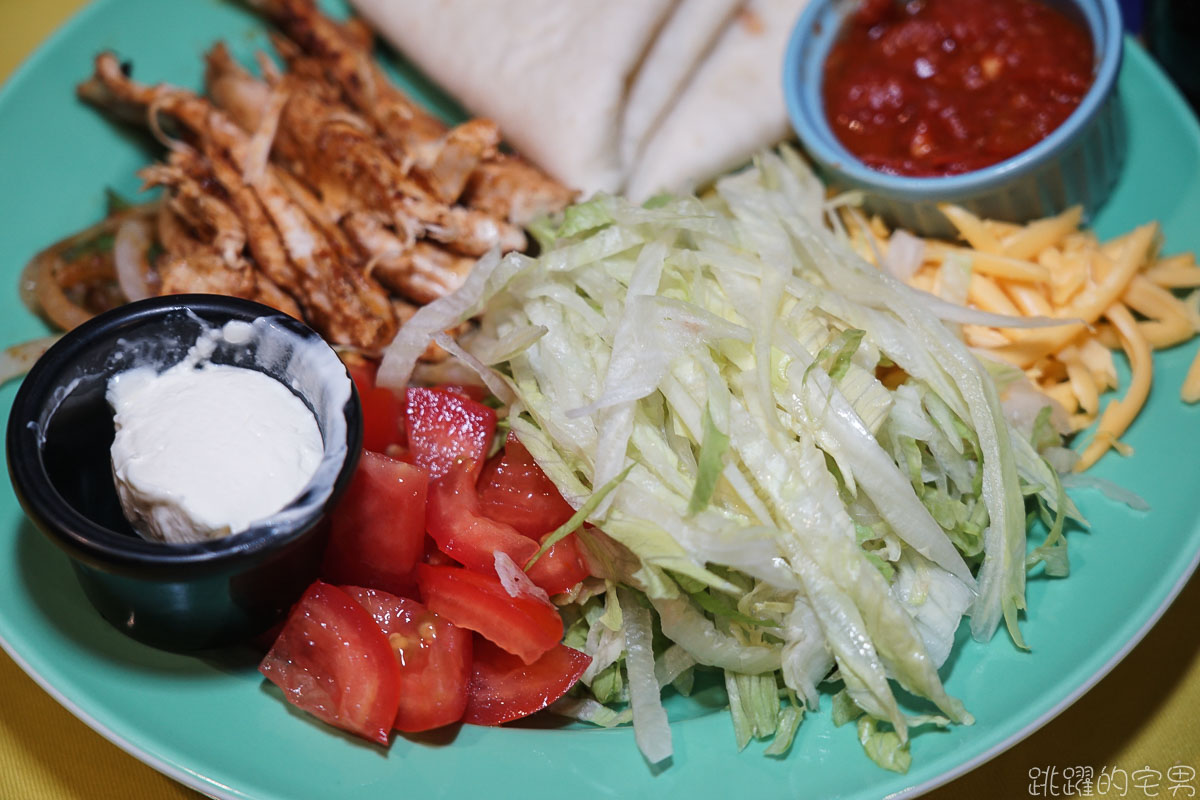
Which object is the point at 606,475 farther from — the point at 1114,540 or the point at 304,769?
the point at 1114,540

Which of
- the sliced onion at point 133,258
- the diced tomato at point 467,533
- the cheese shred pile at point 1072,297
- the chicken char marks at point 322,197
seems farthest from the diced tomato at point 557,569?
the sliced onion at point 133,258

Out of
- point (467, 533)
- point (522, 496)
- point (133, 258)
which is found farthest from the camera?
point (133, 258)

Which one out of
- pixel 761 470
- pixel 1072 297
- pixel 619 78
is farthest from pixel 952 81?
pixel 761 470

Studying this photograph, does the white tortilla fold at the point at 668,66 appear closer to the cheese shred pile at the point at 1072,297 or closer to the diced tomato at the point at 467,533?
the cheese shred pile at the point at 1072,297

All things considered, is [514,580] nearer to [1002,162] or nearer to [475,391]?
[475,391]

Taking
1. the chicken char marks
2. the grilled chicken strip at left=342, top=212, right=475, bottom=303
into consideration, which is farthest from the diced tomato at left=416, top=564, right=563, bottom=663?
the grilled chicken strip at left=342, top=212, right=475, bottom=303

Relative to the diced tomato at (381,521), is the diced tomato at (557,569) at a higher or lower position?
lower
